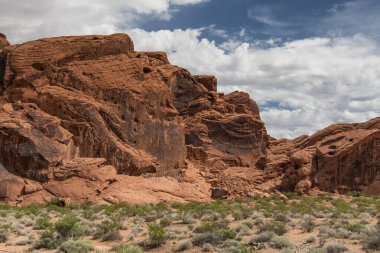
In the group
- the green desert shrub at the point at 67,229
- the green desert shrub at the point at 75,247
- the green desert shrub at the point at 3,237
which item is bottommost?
the green desert shrub at the point at 3,237

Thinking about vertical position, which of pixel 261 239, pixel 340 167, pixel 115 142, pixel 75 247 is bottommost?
pixel 75 247

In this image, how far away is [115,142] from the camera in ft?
115

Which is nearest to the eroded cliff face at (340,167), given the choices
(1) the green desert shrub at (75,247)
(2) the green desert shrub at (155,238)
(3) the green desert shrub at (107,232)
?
(3) the green desert shrub at (107,232)

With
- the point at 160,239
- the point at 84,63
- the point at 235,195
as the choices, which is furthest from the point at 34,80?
the point at 160,239

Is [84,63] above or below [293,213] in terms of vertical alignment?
above

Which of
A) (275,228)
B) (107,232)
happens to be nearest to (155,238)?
(107,232)

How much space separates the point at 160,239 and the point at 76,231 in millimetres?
3489

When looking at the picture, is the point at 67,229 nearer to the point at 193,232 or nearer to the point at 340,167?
the point at 193,232

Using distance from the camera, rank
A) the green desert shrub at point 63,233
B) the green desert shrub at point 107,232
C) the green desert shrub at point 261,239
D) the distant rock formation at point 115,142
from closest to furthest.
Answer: the green desert shrub at point 261,239 → the green desert shrub at point 63,233 → the green desert shrub at point 107,232 → the distant rock formation at point 115,142

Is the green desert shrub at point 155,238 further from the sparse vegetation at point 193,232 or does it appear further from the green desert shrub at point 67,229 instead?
the green desert shrub at point 67,229

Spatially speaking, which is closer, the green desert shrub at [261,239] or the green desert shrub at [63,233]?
the green desert shrub at [261,239]

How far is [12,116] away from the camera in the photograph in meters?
32.6

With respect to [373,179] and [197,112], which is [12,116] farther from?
[373,179]

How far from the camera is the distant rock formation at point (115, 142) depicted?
31141 mm
